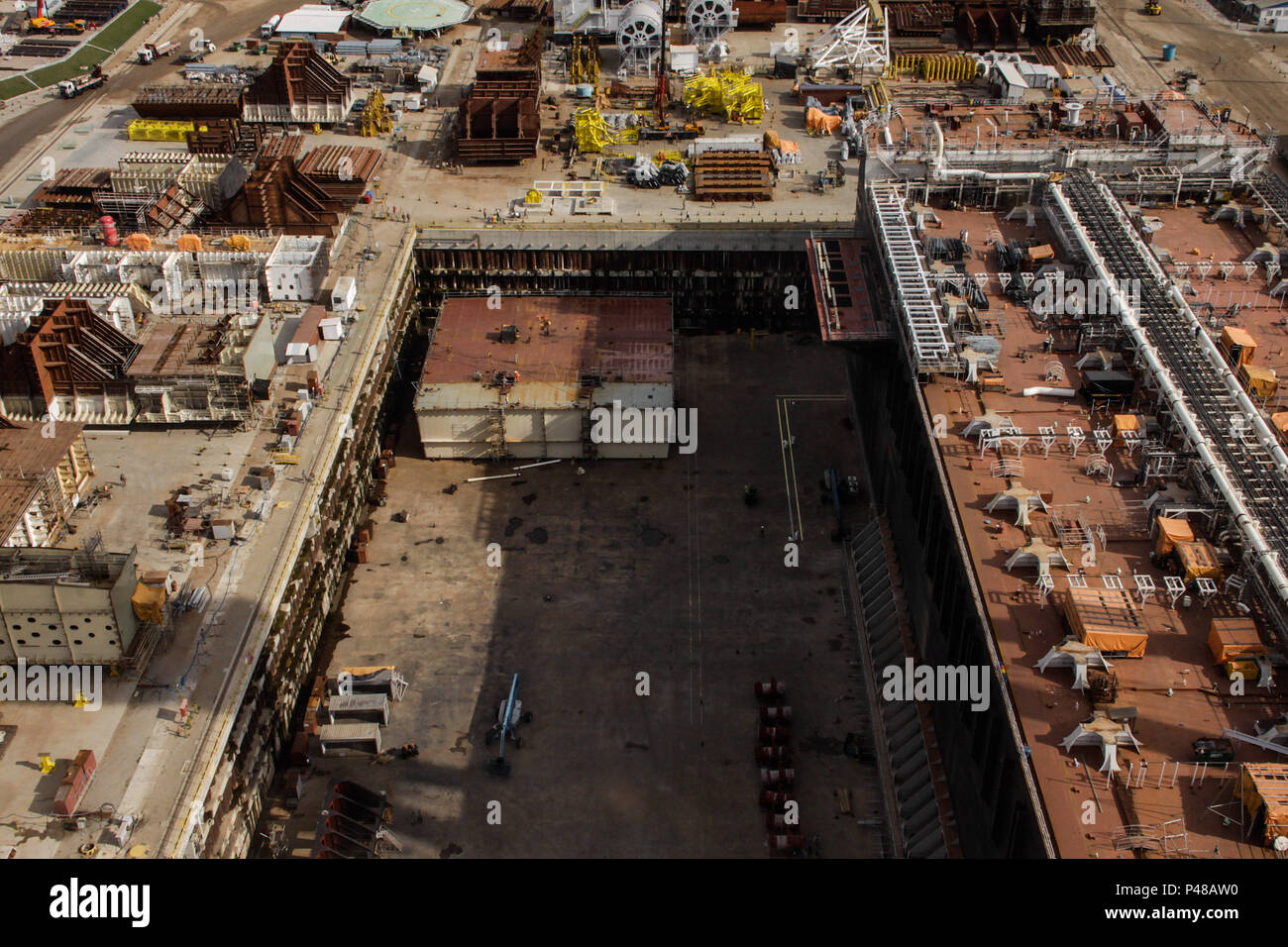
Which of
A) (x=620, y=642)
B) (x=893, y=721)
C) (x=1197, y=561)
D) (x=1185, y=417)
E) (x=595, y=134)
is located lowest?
(x=620, y=642)

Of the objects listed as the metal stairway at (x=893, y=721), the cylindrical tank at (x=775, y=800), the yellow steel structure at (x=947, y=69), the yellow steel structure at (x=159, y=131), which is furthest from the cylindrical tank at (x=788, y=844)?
the yellow steel structure at (x=159, y=131)

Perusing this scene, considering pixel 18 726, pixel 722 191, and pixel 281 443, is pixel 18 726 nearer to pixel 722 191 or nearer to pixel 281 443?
pixel 281 443

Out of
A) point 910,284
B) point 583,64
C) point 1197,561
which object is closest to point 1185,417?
point 1197,561

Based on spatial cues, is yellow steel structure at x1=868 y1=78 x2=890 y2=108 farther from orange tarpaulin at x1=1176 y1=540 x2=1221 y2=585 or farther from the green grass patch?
the green grass patch

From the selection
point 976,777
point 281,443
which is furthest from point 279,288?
point 976,777

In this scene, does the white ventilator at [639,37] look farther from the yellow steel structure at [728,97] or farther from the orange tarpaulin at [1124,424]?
the orange tarpaulin at [1124,424]

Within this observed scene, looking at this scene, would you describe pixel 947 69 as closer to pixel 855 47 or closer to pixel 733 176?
pixel 855 47
